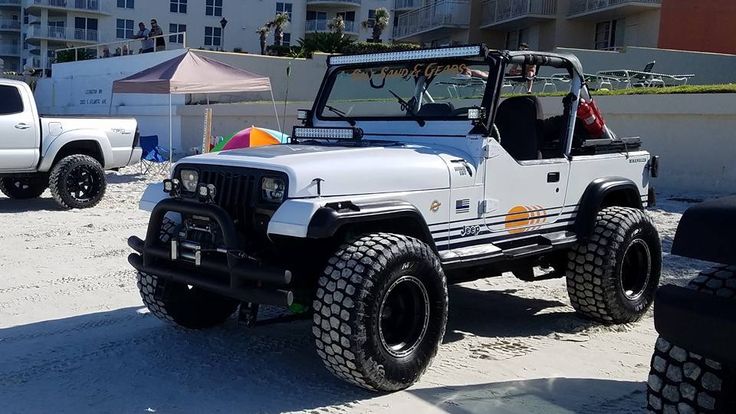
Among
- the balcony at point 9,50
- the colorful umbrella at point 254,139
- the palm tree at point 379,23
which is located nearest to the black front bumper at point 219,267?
the colorful umbrella at point 254,139

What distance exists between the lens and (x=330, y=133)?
5430 mm

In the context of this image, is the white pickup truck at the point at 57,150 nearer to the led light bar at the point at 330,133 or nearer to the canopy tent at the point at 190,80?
the canopy tent at the point at 190,80

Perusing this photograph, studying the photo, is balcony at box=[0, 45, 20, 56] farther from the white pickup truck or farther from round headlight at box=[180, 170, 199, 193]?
round headlight at box=[180, 170, 199, 193]

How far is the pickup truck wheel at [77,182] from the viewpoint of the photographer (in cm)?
1112

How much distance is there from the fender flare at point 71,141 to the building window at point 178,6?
162 ft

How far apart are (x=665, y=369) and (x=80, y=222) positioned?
8.69 metres

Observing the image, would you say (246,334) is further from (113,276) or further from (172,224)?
(113,276)

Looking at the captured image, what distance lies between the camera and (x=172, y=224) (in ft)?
15.6

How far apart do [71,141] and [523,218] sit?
8.28m

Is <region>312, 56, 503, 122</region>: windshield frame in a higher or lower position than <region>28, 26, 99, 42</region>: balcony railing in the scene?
lower

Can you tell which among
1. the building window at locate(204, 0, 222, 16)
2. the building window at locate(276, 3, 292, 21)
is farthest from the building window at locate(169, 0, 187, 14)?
the building window at locate(276, 3, 292, 21)

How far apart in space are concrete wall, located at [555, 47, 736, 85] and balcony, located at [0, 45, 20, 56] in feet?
201

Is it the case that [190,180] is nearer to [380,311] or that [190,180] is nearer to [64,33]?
[380,311]

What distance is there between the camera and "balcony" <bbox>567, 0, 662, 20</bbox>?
2472 cm
